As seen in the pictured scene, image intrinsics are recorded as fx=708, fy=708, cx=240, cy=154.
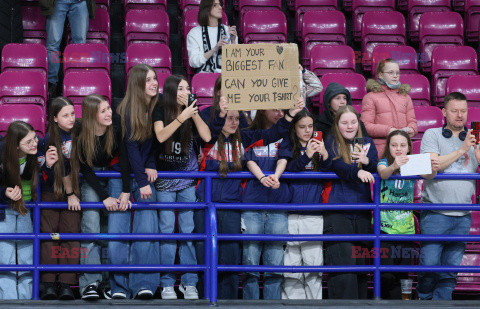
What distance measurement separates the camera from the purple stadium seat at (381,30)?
821 centimetres

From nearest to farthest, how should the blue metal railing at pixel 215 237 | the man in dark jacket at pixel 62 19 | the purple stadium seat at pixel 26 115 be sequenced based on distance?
the blue metal railing at pixel 215 237, the purple stadium seat at pixel 26 115, the man in dark jacket at pixel 62 19

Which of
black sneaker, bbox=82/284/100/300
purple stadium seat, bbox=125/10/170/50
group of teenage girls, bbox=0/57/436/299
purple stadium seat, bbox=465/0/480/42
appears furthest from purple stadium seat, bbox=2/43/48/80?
purple stadium seat, bbox=465/0/480/42

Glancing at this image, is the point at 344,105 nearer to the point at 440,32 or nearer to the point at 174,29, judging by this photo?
the point at 440,32

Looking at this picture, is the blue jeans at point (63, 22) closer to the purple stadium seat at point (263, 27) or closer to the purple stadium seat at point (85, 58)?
the purple stadium seat at point (85, 58)

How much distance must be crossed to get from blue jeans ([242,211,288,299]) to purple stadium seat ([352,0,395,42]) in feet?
13.8

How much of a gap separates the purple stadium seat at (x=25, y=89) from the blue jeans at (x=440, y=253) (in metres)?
3.84

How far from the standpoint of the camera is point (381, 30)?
324 inches

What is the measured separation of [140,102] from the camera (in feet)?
→ 16.3

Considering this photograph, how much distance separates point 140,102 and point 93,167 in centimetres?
58

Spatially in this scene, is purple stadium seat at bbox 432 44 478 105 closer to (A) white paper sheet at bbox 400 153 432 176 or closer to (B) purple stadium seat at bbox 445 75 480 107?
(B) purple stadium seat at bbox 445 75 480 107

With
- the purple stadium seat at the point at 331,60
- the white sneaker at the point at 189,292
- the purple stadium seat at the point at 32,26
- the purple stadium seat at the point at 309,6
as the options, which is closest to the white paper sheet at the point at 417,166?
the white sneaker at the point at 189,292

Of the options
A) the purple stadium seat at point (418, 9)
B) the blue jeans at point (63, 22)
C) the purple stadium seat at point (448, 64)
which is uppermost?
the purple stadium seat at point (418, 9)

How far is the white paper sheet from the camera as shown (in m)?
4.77

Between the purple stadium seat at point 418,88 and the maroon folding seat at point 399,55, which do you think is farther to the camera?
the maroon folding seat at point 399,55
